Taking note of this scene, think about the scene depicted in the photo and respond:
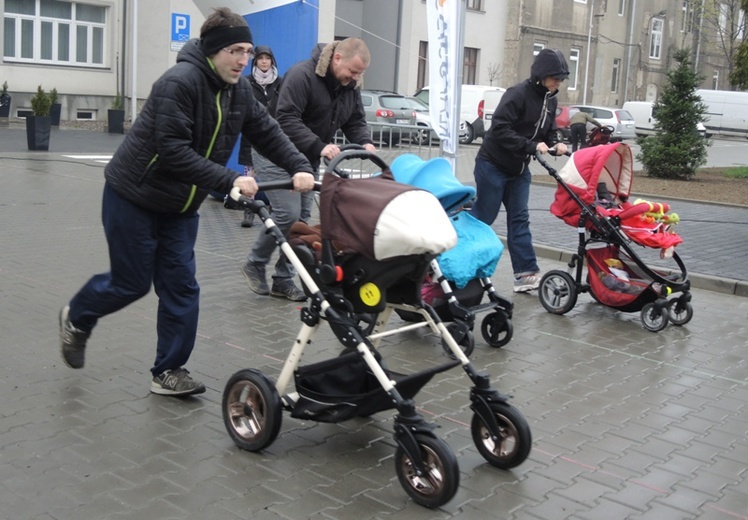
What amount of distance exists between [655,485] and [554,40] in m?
48.0

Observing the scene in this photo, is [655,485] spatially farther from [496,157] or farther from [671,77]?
[671,77]

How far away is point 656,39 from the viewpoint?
5978 centimetres

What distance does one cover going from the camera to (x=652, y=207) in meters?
7.70

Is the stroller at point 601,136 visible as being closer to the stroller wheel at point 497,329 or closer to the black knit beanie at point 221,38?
the stroller wheel at point 497,329

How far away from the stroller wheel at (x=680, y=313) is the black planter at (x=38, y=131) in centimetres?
→ 1608

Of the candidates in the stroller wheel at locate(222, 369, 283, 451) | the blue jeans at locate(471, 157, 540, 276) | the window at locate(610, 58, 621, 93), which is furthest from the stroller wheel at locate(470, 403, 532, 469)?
the window at locate(610, 58, 621, 93)

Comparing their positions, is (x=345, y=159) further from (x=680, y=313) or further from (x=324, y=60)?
(x=680, y=313)

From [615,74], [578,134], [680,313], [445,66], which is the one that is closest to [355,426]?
[680,313]

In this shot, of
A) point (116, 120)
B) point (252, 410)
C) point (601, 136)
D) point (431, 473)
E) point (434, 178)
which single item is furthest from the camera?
point (116, 120)

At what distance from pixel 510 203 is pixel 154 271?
4.11m

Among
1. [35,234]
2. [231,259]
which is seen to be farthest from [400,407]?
[35,234]

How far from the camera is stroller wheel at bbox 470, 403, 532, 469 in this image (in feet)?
14.5

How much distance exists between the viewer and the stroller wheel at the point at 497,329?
22.2 ft

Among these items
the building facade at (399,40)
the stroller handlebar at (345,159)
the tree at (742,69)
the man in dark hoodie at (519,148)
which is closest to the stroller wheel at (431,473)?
the stroller handlebar at (345,159)
